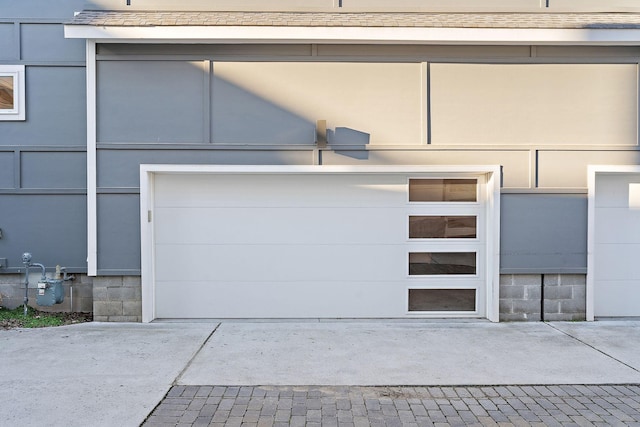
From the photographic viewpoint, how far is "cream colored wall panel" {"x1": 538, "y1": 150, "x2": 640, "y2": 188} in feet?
21.3

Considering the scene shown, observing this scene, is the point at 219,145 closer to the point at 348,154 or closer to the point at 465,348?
the point at 348,154

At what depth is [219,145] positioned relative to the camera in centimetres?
641

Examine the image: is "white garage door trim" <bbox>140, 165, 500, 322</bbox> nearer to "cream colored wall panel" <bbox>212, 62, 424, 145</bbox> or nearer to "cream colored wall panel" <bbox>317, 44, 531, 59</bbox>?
"cream colored wall panel" <bbox>212, 62, 424, 145</bbox>

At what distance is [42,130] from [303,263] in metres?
4.11

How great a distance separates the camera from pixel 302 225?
666 centimetres

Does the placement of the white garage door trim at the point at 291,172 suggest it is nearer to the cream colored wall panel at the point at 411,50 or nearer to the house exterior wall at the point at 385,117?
the house exterior wall at the point at 385,117

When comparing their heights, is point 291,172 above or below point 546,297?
above

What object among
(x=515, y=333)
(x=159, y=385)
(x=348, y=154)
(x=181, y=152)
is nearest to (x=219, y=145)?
(x=181, y=152)

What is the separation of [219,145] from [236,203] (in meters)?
0.82

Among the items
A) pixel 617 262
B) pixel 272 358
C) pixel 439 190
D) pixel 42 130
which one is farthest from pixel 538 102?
pixel 42 130

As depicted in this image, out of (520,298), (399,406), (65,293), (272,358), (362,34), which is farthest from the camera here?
(65,293)

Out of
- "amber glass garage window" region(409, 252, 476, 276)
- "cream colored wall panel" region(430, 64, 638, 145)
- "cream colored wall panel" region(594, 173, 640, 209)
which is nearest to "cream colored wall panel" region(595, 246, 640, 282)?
"cream colored wall panel" region(594, 173, 640, 209)

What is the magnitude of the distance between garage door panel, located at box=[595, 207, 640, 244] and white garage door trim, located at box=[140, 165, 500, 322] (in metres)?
1.54

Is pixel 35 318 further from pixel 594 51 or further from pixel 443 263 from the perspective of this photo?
pixel 594 51
